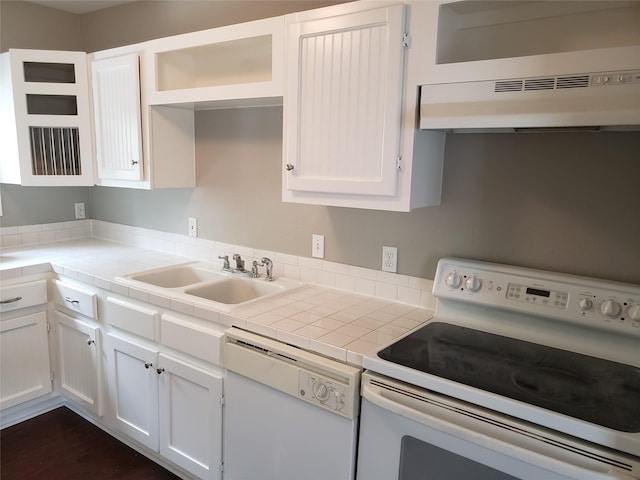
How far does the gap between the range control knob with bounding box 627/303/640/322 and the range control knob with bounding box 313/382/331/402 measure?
99cm

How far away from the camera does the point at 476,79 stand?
1459mm

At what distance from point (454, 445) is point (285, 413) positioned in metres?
0.64

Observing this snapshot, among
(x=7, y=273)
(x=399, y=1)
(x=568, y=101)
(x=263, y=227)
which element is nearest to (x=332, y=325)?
(x=263, y=227)

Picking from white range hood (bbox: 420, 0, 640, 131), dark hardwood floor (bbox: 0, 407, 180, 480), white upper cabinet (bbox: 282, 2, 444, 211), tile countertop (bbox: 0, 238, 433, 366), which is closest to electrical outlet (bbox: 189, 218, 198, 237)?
tile countertop (bbox: 0, 238, 433, 366)

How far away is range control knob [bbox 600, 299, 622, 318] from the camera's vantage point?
1451 millimetres

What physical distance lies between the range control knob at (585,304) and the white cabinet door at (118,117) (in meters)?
2.22

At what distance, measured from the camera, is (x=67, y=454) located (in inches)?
94.7

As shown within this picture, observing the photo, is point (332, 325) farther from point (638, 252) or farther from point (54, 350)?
point (54, 350)

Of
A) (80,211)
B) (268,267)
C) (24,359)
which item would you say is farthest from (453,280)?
(80,211)

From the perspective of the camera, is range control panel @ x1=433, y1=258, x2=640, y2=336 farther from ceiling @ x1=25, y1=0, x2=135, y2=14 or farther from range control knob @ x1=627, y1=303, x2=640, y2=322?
ceiling @ x1=25, y1=0, x2=135, y2=14

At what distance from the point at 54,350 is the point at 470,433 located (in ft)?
8.18

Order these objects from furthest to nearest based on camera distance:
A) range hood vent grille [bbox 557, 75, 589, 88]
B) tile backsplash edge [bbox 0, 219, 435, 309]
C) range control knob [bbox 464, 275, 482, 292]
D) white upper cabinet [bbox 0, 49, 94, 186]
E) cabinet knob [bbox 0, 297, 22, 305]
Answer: white upper cabinet [bbox 0, 49, 94, 186] < cabinet knob [bbox 0, 297, 22, 305] < tile backsplash edge [bbox 0, 219, 435, 309] < range control knob [bbox 464, 275, 482, 292] < range hood vent grille [bbox 557, 75, 589, 88]

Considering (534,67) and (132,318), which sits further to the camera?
(132,318)

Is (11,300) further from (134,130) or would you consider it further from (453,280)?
(453,280)
